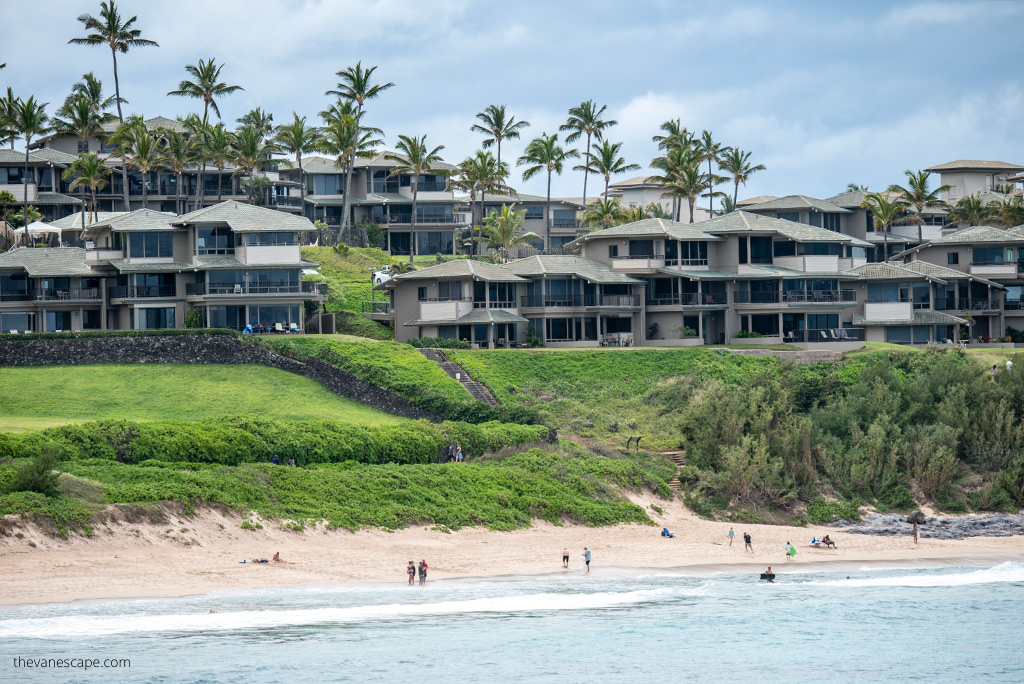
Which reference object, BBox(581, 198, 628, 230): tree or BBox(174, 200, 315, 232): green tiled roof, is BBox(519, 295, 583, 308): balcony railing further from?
BBox(581, 198, 628, 230): tree

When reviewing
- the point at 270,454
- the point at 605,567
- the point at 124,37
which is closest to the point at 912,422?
the point at 605,567

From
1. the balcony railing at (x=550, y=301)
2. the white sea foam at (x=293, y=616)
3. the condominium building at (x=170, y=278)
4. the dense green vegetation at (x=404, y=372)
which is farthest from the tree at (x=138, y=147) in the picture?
the white sea foam at (x=293, y=616)

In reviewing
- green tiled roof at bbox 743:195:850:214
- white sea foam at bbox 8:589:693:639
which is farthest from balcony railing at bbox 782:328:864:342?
white sea foam at bbox 8:589:693:639

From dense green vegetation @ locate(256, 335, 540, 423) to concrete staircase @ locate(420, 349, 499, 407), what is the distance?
68 centimetres

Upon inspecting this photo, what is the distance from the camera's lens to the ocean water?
107ft

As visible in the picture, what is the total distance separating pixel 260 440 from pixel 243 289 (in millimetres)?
23350

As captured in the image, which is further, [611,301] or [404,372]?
[611,301]

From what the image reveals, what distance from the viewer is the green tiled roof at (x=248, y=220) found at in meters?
69.9

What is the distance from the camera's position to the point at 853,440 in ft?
190

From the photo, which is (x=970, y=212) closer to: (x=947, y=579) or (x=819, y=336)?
(x=819, y=336)

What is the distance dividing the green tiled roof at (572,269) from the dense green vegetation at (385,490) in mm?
19874

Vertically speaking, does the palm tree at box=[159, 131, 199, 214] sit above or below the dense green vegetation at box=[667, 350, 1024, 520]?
above

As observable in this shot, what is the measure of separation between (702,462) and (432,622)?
2243 centimetres

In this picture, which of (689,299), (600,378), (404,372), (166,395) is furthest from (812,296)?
(166,395)
